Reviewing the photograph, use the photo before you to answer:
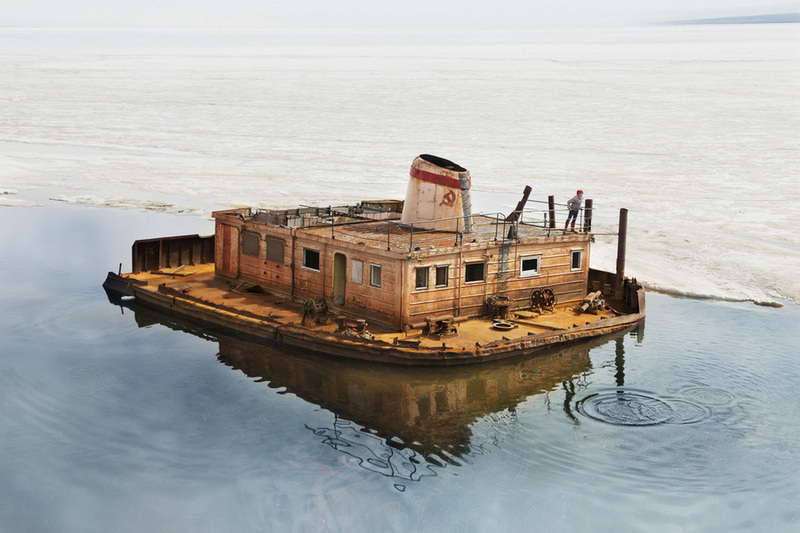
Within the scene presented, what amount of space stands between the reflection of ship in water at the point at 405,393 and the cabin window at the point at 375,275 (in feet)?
7.78

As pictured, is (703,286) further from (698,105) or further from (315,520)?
(698,105)

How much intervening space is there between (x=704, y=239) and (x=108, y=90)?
71.3m

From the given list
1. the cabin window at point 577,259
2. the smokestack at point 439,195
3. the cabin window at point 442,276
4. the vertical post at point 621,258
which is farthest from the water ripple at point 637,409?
the smokestack at point 439,195

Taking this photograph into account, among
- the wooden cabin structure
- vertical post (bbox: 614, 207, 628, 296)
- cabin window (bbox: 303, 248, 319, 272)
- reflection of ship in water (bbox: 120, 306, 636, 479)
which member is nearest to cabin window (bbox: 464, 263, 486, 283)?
the wooden cabin structure

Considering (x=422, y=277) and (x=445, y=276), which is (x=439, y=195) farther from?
(x=422, y=277)

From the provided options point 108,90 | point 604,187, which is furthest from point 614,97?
point 108,90

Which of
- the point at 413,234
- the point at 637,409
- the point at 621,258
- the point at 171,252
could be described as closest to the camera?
the point at 637,409

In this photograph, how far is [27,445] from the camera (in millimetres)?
20312

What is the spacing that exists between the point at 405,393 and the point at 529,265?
6.57 m

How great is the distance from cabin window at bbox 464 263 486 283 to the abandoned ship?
0.03m

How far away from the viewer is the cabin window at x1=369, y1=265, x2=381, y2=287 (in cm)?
2581

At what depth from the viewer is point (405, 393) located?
23.6m

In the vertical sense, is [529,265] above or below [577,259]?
below

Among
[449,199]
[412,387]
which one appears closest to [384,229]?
[449,199]
